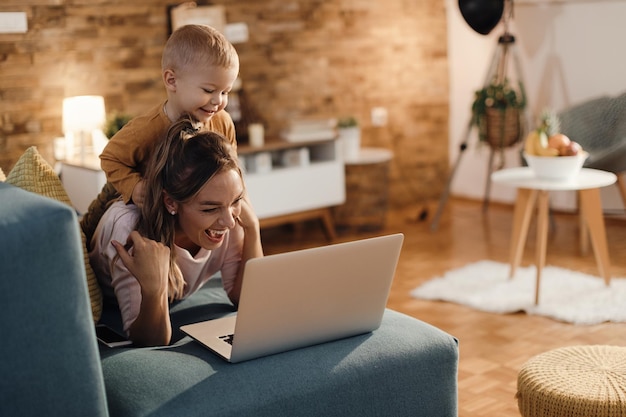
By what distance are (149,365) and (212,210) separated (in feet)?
1.32

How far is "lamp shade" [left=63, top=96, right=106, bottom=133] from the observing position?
4.53m

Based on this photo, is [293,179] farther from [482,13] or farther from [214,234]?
[214,234]

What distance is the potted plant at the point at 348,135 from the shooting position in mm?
5453

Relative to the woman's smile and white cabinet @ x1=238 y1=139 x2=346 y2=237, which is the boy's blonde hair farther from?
white cabinet @ x1=238 y1=139 x2=346 y2=237

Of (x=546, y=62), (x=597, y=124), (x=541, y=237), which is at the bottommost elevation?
(x=541, y=237)

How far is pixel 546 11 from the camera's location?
572 cm

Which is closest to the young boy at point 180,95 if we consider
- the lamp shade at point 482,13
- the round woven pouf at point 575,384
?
the round woven pouf at point 575,384

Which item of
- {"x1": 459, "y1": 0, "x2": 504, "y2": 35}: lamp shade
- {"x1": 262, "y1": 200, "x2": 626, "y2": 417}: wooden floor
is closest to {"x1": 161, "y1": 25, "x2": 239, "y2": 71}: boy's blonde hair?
{"x1": 262, "y1": 200, "x2": 626, "y2": 417}: wooden floor

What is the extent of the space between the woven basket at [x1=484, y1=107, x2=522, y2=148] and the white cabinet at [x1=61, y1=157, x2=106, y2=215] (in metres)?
2.31

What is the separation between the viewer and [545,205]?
391 centimetres

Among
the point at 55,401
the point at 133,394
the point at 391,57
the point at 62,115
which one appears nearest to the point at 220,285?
the point at 133,394

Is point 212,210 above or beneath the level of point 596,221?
above

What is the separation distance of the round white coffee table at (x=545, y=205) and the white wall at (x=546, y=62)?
4.37 feet

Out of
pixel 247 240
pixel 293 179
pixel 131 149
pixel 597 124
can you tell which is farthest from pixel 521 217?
pixel 131 149
